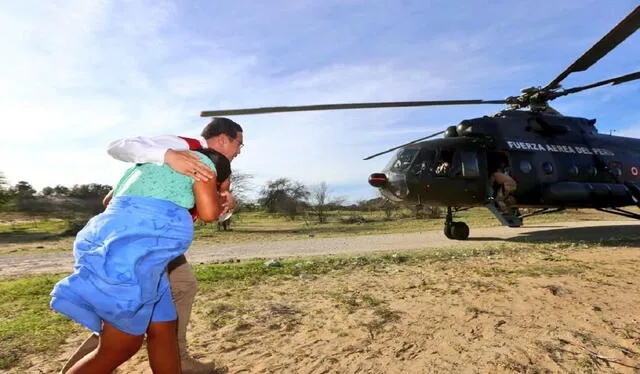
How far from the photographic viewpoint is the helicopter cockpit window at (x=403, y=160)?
1097 centimetres

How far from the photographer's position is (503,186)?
1109cm

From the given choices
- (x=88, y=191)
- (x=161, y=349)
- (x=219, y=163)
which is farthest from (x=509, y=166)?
(x=88, y=191)

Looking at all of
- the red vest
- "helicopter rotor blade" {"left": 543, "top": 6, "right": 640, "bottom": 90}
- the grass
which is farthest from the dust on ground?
the grass

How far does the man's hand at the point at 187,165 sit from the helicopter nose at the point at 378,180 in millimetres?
9543

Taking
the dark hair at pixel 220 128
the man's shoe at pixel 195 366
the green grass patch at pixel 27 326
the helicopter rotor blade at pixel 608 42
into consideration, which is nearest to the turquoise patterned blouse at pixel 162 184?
the dark hair at pixel 220 128

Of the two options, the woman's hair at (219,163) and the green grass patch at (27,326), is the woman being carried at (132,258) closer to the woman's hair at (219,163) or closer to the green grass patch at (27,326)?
the woman's hair at (219,163)

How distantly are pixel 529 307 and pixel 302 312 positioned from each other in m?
2.24

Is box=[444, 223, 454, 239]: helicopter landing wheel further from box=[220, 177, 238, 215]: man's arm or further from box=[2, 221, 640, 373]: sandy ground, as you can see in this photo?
box=[220, 177, 238, 215]: man's arm

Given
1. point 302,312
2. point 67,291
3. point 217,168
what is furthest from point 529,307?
point 67,291

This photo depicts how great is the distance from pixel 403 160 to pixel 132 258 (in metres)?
9.75

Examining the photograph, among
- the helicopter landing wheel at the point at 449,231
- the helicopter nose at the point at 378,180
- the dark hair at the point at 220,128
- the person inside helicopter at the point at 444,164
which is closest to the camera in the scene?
the dark hair at the point at 220,128

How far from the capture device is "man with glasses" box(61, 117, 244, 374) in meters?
2.03

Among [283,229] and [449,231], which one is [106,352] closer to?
[449,231]

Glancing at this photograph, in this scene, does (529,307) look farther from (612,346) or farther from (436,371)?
(436,371)
